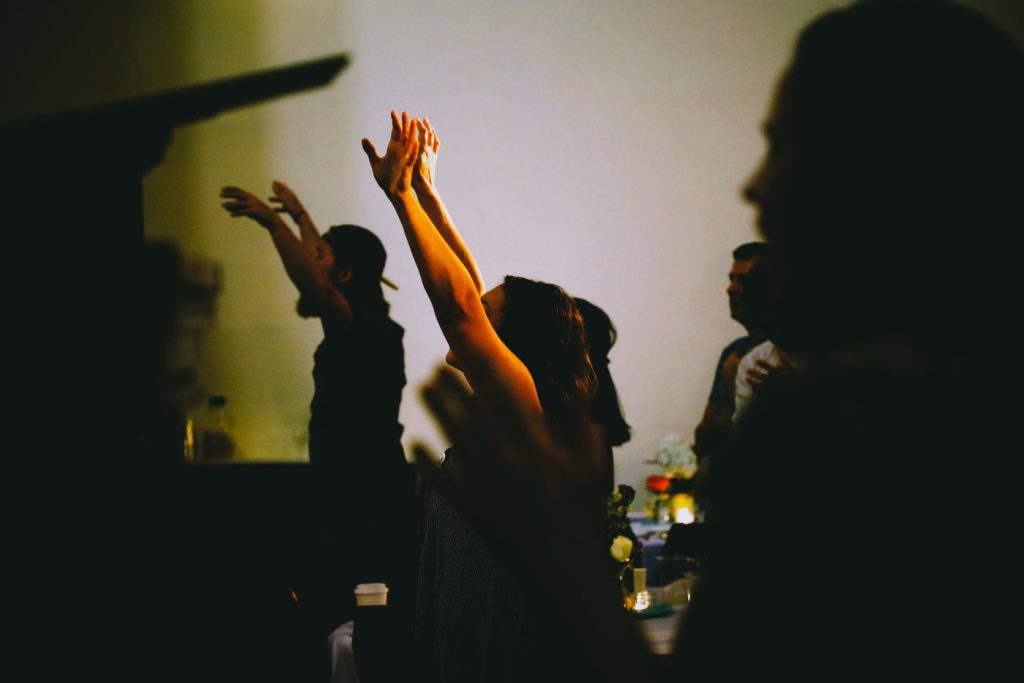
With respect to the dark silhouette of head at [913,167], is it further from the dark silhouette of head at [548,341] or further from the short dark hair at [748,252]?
the short dark hair at [748,252]

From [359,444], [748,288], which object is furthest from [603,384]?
[748,288]

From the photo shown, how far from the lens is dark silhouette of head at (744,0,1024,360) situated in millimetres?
485

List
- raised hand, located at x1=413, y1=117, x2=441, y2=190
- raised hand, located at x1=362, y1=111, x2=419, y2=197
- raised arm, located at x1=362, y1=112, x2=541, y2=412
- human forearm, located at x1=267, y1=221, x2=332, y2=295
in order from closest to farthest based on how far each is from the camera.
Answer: raised arm, located at x1=362, y1=112, x2=541, y2=412, raised hand, located at x1=362, y1=111, x2=419, y2=197, raised hand, located at x1=413, y1=117, x2=441, y2=190, human forearm, located at x1=267, y1=221, x2=332, y2=295

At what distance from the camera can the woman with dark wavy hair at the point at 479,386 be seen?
1.28m

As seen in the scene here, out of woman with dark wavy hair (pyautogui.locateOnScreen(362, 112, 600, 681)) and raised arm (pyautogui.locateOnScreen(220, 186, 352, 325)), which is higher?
raised arm (pyautogui.locateOnScreen(220, 186, 352, 325))

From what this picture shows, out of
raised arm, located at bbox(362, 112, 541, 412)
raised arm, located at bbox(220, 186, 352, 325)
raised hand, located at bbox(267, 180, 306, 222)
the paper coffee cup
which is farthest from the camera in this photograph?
raised hand, located at bbox(267, 180, 306, 222)

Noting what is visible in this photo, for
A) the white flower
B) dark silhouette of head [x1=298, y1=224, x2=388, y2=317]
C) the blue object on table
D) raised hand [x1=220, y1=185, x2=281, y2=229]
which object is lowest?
the blue object on table

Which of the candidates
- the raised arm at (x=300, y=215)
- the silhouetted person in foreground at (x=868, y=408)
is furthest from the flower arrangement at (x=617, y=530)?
the raised arm at (x=300, y=215)

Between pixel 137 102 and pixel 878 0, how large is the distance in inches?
181

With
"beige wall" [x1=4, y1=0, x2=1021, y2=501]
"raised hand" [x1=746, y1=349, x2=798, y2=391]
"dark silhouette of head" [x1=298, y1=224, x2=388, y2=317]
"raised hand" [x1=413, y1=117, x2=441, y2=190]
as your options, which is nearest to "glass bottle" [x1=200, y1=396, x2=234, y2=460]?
"beige wall" [x1=4, y1=0, x2=1021, y2=501]

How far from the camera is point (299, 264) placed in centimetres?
341

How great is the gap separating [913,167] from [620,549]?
1763mm

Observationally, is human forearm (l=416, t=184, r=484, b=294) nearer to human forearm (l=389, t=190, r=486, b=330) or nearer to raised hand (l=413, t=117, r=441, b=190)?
raised hand (l=413, t=117, r=441, b=190)

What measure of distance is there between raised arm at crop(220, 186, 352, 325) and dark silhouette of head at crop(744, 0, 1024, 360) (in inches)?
109
